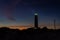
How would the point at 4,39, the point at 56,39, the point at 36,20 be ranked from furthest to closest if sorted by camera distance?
the point at 36,20, the point at 56,39, the point at 4,39

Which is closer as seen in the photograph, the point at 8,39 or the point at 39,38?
the point at 8,39

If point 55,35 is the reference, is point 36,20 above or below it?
above

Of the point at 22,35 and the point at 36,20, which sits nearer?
the point at 22,35

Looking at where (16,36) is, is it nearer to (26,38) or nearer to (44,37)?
(26,38)

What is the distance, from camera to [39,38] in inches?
1329

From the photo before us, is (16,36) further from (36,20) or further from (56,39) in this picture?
(36,20)

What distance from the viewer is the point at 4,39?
30984 millimetres

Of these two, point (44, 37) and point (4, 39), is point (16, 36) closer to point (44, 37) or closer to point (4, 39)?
point (4, 39)

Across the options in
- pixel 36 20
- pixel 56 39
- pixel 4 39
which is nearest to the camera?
pixel 4 39

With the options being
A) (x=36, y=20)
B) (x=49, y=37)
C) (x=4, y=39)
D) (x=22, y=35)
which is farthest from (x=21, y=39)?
(x=36, y=20)

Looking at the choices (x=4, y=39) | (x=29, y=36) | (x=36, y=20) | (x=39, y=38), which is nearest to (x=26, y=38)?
(x=29, y=36)

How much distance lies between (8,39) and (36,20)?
116ft

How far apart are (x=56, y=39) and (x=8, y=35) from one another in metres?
10.6

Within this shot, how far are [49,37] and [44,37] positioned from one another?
1111 mm
